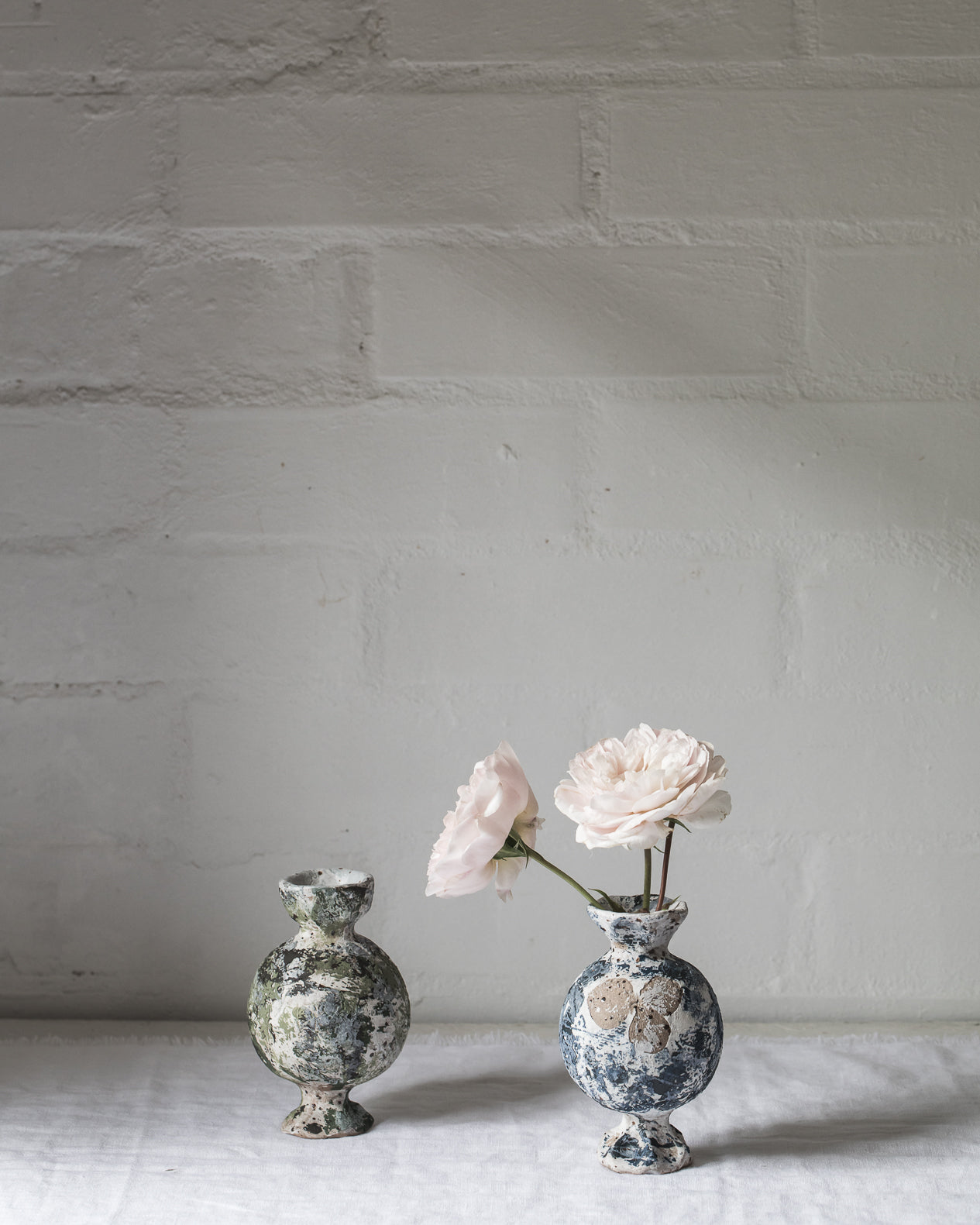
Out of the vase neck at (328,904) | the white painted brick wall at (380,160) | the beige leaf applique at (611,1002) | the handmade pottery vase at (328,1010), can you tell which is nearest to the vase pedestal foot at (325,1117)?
the handmade pottery vase at (328,1010)

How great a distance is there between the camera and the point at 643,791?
0.83 metres

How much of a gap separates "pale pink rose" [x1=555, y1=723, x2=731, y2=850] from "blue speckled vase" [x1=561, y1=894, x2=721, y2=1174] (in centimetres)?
8

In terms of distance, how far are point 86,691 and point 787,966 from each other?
784 millimetres

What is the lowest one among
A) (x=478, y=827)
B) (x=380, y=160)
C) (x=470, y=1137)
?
(x=470, y=1137)

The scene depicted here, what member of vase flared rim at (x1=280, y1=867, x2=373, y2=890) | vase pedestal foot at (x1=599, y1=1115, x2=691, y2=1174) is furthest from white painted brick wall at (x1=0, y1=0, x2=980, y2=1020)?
vase pedestal foot at (x1=599, y1=1115, x2=691, y2=1174)

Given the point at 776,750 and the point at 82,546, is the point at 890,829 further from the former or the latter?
the point at 82,546

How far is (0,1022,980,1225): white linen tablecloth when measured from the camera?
84cm

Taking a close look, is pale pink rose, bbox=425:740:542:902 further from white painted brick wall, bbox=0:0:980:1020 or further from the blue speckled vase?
white painted brick wall, bbox=0:0:980:1020

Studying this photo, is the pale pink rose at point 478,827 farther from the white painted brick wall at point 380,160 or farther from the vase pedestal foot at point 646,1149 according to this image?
the white painted brick wall at point 380,160

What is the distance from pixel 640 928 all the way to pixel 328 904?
10.0 inches

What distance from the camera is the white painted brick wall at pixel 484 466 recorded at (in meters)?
1.15

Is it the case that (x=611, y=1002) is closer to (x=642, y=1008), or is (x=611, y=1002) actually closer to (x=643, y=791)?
(x=642, y=1008)

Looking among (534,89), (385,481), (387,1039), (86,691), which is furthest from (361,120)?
(387,1039)

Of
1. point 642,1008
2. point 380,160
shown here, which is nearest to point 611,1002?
point 642,1008
